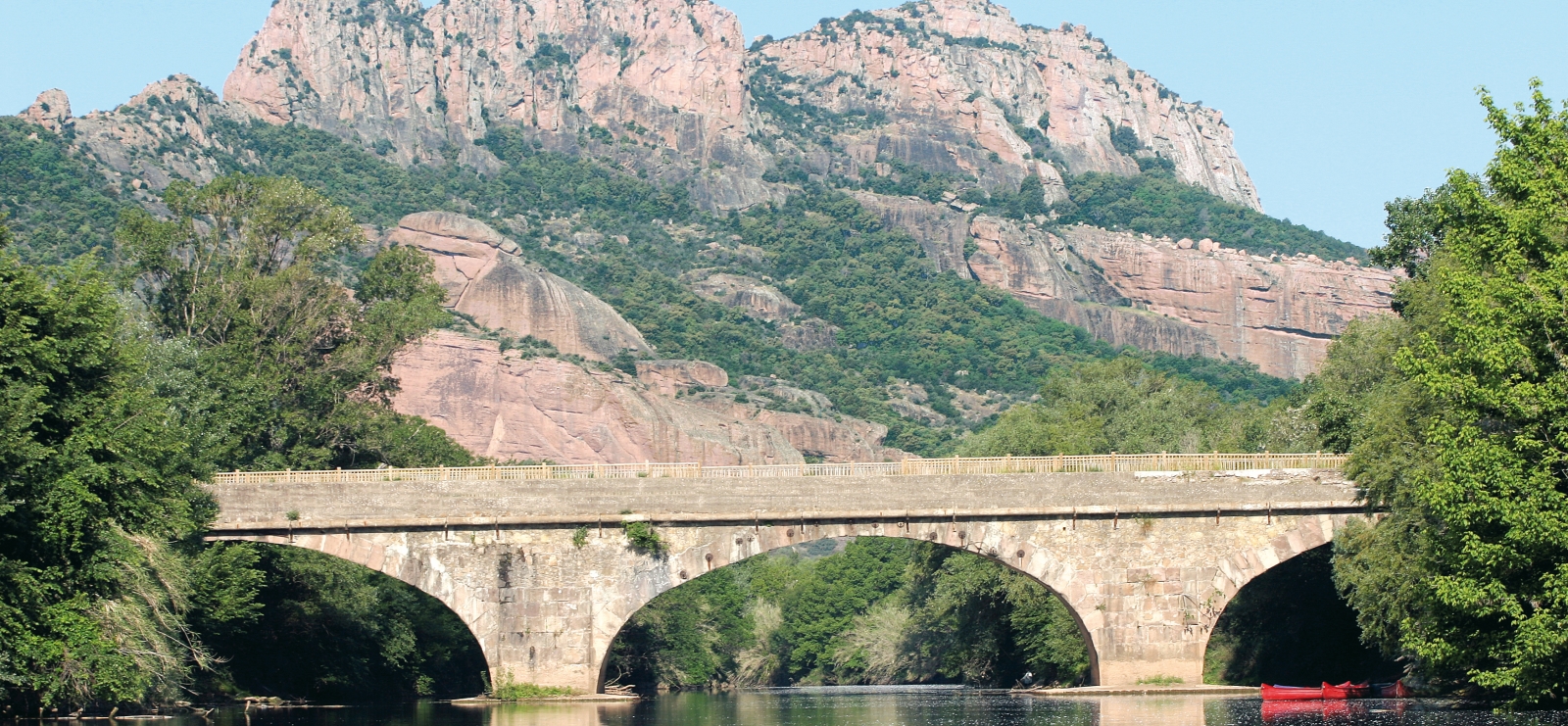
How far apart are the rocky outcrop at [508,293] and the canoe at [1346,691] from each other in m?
87.8

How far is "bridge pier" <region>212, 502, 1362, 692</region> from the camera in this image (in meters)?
43.6

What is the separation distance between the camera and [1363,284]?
589ft

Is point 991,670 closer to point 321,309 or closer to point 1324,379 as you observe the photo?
point 1324,379

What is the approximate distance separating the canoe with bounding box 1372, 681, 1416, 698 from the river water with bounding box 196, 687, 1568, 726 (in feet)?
4.35

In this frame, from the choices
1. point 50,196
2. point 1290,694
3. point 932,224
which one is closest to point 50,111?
point 50,196

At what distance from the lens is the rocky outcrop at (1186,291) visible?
17588 centimetres

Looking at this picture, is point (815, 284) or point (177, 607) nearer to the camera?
point (177, 607)

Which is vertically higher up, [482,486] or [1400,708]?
[482,486]

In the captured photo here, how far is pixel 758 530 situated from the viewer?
4362cm

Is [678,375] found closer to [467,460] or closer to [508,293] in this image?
[508,293]

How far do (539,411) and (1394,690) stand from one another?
7996 cm

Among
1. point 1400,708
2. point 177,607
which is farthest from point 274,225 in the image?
point 1400,708

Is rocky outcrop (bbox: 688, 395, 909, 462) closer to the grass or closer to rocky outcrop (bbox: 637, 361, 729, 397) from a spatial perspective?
rocky outcrop (bbox: 637, 361, 729, 397)

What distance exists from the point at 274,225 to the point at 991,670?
2793 cm
